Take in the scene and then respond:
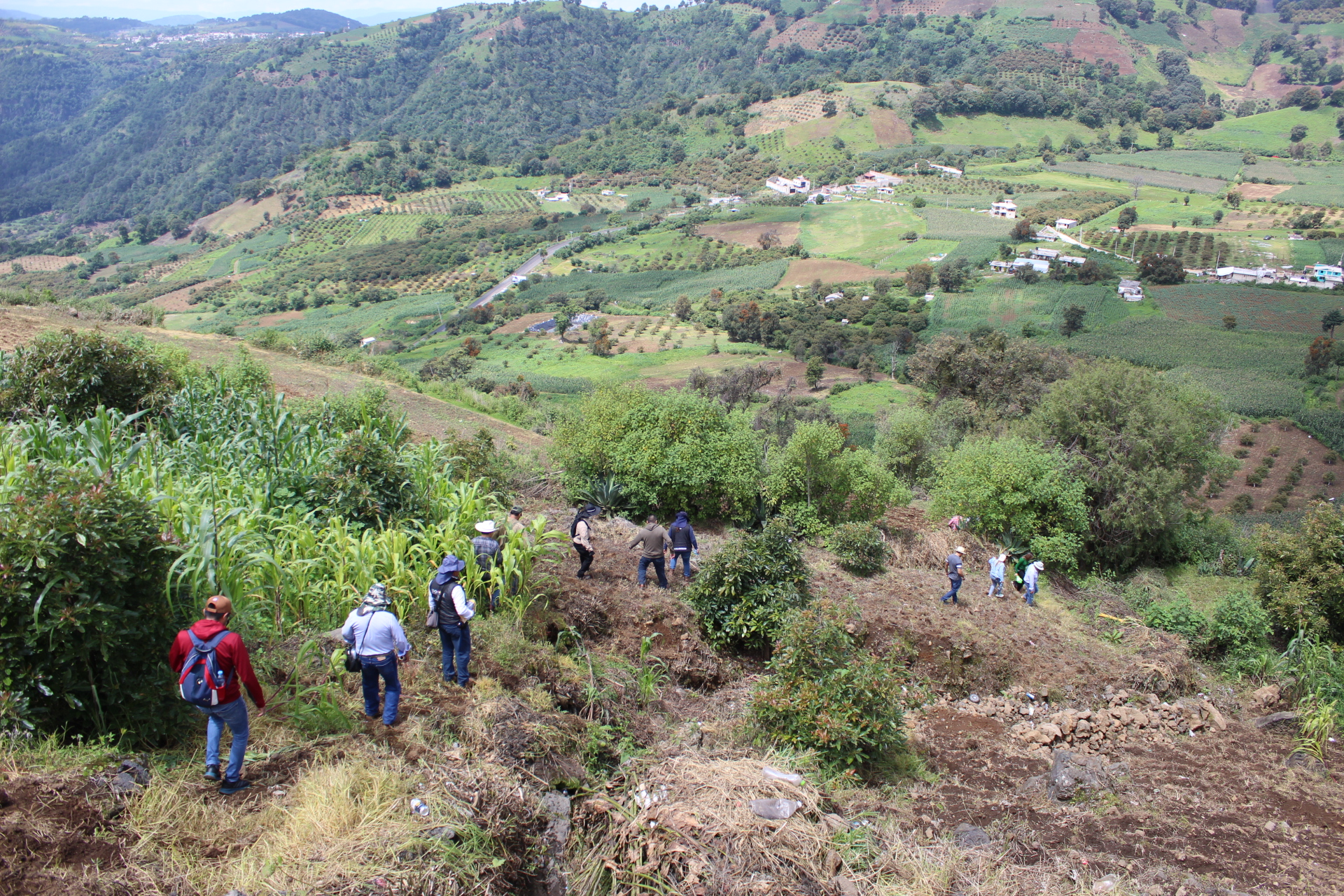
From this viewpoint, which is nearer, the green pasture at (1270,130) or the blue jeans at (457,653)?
the blue jeans at (457,653)

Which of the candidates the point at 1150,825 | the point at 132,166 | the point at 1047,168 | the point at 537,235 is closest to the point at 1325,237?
the point at 1047,168

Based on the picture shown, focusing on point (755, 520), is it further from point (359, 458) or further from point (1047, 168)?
point (1047, 168)

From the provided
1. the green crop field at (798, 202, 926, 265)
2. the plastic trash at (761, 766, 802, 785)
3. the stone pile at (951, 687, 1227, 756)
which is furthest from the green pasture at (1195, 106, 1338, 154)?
the plastic trash at (761, 766, 802, 785)

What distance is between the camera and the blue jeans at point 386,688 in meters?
5.22

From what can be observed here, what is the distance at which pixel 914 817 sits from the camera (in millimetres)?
6109

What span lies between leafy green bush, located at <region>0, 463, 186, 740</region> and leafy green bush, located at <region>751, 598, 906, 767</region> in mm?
4689

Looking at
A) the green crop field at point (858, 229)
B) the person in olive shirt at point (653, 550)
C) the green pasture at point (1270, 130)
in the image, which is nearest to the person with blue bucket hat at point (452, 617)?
the person in olive shirt at point (653, 550)

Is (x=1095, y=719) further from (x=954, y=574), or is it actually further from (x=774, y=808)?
(x=774, y=808)

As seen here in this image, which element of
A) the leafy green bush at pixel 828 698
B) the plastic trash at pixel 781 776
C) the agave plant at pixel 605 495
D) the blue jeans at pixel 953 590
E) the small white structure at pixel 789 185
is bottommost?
the blue jeans at pixel 953 590

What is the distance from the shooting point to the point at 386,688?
5297 mm

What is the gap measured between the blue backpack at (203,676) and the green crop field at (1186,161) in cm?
14412

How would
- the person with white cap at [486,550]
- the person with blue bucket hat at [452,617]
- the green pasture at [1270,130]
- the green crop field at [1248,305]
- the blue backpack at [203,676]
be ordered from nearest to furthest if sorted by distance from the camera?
the blue backpack at [203,676], the person with blue bucket hat at [452,617], the person with white cap at [486,550], the green crop field at [1248,305], the green pasture at [1270,130]

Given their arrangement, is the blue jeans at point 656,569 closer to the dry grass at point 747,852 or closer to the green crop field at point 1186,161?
the dry grass at point 747,852

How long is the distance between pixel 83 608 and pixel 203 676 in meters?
0.71
